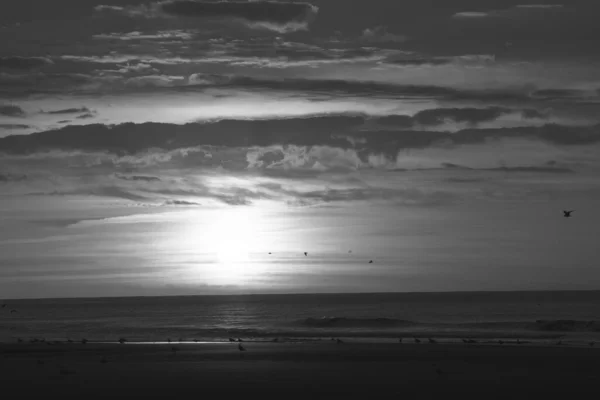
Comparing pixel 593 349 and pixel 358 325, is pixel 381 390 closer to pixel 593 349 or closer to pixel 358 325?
pixel 593 349

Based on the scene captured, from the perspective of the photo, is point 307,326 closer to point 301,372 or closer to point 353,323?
point 353,323

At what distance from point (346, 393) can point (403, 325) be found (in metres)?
58.5

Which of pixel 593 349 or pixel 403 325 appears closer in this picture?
pixel 593 349

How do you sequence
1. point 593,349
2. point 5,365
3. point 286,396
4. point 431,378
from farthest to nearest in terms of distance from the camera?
point 593,349, point 5,365, point 431,378, point 286,396

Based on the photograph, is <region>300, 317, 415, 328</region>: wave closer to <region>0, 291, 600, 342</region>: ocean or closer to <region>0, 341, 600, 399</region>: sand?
<region>0, 291, 600, 342</region>: ocean

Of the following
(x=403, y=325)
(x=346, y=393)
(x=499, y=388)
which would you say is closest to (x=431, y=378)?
(x=499, y=388)

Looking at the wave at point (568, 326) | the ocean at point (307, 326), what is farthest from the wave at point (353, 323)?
the wave at point (568, 326)

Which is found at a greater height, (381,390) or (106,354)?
(381,390)

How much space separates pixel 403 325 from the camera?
80.1 m

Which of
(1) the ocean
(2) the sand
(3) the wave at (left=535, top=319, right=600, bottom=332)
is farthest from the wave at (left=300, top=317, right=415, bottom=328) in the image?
(2) the sand

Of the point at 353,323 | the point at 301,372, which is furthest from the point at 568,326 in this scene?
the point at 301,372

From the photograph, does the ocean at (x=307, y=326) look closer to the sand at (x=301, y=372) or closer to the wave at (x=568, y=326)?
the wave at (x=568, y=326)

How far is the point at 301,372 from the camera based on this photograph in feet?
92.5

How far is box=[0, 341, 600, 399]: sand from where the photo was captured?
23203 millimetres
